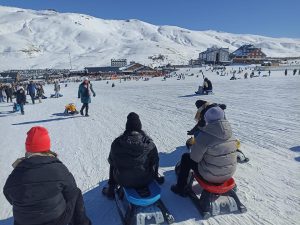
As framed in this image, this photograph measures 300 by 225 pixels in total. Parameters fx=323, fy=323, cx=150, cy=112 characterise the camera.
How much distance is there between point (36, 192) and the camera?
3.31 metres

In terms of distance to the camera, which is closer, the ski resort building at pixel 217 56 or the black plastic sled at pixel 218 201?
the black plastic sled at pixel 218 201

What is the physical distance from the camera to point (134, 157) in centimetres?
446

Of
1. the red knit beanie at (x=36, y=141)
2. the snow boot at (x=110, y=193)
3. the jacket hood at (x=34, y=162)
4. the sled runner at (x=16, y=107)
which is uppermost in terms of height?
the red knit beanie at (x=36, y=141)

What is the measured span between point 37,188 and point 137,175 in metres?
1.57

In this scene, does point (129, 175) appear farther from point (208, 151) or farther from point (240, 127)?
point (240, 127)

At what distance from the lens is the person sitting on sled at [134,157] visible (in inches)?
175

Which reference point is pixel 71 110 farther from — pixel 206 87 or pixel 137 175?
pixel 137 175

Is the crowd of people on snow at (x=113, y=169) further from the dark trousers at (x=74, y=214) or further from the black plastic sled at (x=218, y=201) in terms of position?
the black plastic sled at (x=218, y=201)

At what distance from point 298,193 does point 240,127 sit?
5270mm

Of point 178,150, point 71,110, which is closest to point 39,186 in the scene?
point 178,150

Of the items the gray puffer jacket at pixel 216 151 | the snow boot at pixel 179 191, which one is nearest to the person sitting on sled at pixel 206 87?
the snow boot at pixel 179 191

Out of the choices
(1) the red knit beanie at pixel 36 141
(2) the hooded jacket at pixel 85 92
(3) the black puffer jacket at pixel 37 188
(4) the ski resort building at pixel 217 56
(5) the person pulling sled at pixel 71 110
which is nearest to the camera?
(3) the black puffer jacket at pixel 37 188

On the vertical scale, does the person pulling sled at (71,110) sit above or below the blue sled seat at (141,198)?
below

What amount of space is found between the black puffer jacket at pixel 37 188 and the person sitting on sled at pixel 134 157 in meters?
1.09
